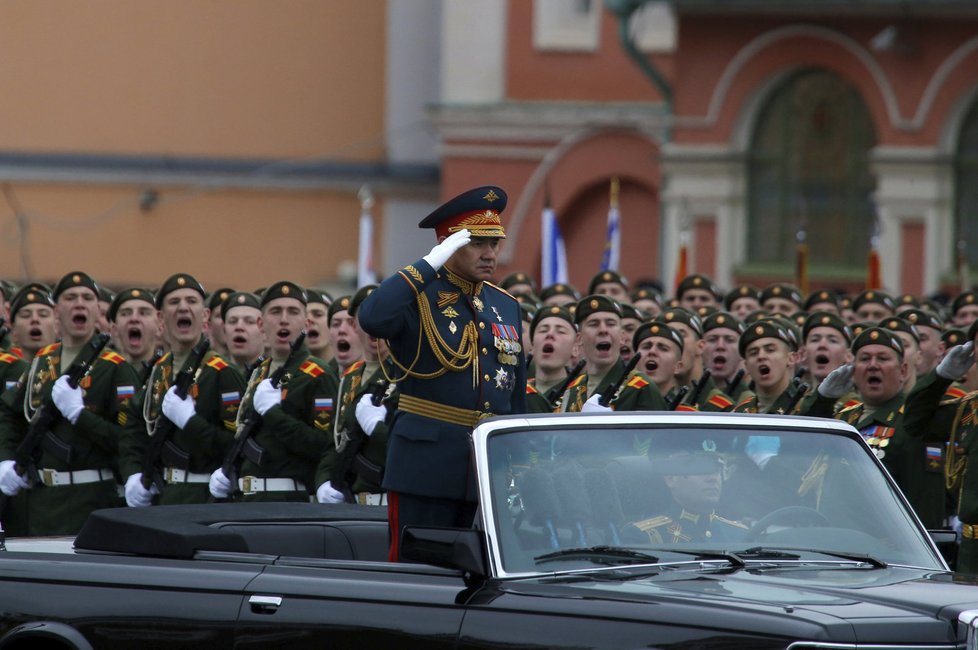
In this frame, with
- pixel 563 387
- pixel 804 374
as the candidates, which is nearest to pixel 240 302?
pixel 563 387

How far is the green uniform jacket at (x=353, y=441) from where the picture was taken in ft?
34.7

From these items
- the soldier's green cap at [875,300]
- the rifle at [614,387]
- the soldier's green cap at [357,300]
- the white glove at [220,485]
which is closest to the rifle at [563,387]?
the rifle at [614,387]

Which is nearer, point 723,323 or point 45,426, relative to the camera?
Result: point 45,426

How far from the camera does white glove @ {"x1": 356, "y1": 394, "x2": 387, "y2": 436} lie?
10.5 metres

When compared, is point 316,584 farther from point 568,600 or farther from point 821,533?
point 821,533

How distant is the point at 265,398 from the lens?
1082cm

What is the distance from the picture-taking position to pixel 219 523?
23.5 ft

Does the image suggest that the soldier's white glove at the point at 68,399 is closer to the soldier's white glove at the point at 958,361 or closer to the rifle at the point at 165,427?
the rifle at the point at 165,427

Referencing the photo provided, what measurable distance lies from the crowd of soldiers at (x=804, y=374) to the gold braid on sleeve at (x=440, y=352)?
2.27 meters

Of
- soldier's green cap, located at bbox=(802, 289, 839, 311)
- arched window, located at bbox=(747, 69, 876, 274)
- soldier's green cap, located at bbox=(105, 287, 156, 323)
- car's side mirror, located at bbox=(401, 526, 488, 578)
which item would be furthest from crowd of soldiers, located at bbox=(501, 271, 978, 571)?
arched window, located at bbox=(747, 69, 876, 274)

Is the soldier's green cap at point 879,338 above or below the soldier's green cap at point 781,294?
below

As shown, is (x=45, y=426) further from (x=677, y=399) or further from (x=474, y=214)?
(x=474, y=214)

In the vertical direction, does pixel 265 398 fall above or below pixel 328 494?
above

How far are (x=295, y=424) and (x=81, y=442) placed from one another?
4.35 ft
